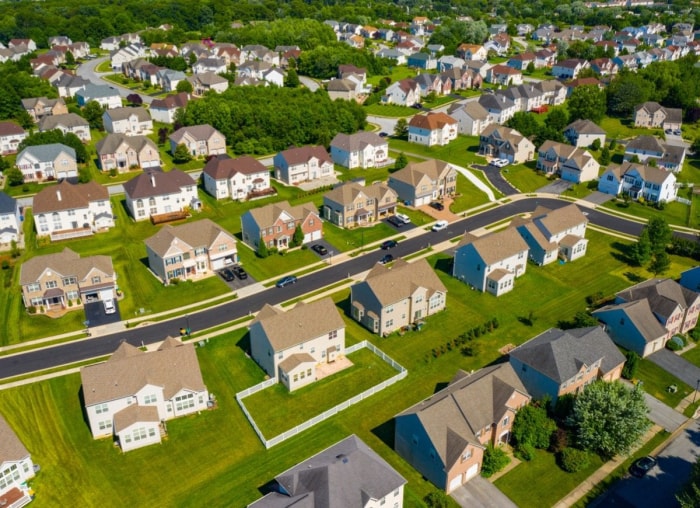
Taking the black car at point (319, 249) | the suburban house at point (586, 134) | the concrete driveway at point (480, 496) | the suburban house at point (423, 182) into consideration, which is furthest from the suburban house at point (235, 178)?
the suburban house at point (586, 134)

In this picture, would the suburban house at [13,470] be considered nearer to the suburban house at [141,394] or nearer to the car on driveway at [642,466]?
the suburban house at [141,394]

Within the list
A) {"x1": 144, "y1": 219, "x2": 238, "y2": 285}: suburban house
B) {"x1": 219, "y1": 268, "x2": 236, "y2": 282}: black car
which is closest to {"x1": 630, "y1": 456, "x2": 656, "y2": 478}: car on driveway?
{"x1": 219, "y1": 268, "x2": 236, "y2": 282}: black car

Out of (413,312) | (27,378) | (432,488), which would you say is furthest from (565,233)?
(27,378)

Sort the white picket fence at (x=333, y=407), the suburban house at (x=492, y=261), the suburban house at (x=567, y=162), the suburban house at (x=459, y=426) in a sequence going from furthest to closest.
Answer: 1. the suburban house at (x=567, y=162)
2. the suburban house at (x=492, y=261)
3. the white picket fence at (x=333, y=407)
4. the suburban house at (x=459, y=426)

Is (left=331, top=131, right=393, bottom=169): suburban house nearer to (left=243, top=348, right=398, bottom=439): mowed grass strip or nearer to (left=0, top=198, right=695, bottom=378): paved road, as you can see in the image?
(left=0, top=198, right=695, bottom=378): paved road

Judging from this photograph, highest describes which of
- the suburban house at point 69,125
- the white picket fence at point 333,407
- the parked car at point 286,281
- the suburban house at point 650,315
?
the suburban house at point 69,125

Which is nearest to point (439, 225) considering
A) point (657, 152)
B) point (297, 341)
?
point (297, 341)

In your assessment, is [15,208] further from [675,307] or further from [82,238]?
[675,307]
